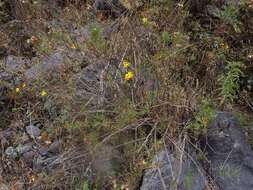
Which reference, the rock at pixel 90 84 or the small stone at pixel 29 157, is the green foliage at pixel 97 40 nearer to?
the rock at pixel 90 84

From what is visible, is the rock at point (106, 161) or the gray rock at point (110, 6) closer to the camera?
the rock at point (106, 161)

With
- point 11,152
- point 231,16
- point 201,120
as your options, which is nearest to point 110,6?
point 231,16

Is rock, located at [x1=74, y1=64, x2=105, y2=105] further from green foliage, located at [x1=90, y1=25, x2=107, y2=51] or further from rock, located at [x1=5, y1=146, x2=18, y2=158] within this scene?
rock, located at [x1=5, y1=146, x2=18, y2=158]

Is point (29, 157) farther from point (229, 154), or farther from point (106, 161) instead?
point (229, 154)

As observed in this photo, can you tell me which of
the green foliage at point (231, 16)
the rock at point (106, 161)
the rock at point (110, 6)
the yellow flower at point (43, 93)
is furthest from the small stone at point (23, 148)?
the green foliage at point (231, 16)

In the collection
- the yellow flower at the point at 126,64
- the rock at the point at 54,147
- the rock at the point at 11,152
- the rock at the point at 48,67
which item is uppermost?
the yellow flower at the point at 126,64

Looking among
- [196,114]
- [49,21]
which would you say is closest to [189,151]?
[196,114]

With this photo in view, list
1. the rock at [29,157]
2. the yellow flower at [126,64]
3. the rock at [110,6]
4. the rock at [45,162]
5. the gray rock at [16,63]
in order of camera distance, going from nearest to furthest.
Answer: the rock at [45,162], the yellow flower at [126,64], the rock at [29,157], the gray rock at [16,63], the rock at [110,6]

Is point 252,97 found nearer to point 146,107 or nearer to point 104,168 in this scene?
point 146,107

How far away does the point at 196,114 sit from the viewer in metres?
3.43

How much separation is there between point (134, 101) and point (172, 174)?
723mm

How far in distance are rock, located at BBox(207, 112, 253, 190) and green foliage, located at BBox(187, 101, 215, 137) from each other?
104 mm

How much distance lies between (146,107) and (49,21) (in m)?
2.24

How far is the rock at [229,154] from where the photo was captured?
324 centimetres
